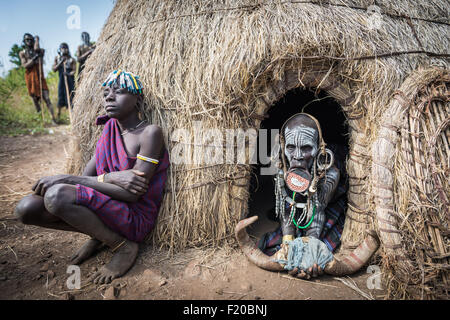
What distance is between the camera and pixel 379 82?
2547 mm

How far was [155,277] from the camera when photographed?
2414mm

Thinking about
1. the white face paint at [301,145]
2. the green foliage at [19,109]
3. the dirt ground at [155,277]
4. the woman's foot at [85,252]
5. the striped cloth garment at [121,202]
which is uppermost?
the green foliage at [19,109]

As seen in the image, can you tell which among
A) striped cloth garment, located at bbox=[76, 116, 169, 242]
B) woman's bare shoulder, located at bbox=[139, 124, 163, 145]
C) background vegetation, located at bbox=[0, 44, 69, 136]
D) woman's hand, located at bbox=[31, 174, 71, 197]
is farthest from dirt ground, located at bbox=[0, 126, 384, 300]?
background vegetation, located at bbox=[0, 44, 69, 136]

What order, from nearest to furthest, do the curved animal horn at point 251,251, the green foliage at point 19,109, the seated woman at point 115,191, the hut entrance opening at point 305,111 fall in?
the seated woman at point 115,191 → the curved animal horn at point 251,251 → the hut entrance opening at point 305,111 → the green foliage at point 19,109

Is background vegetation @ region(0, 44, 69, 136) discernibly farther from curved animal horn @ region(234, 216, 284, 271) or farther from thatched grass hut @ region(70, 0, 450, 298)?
curved animal horn @ region(234, 216, 284, 271)

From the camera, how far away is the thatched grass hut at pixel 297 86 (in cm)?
237

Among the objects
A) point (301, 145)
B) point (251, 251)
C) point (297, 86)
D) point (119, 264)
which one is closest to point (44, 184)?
point (119, 264)

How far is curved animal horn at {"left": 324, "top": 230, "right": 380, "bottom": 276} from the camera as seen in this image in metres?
2.33

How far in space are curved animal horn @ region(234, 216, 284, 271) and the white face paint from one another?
2.25 feet

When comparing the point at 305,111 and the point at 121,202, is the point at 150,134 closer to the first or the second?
the point at 121,202

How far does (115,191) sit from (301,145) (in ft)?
5.64

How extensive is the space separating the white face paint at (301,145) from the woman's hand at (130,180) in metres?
1.37

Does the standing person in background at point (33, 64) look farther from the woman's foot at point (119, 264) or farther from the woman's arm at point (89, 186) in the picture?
the woman's foot at point (119, 264)

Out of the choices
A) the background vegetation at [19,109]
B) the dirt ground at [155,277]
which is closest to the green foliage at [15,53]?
the background vegetation at [19,109]
